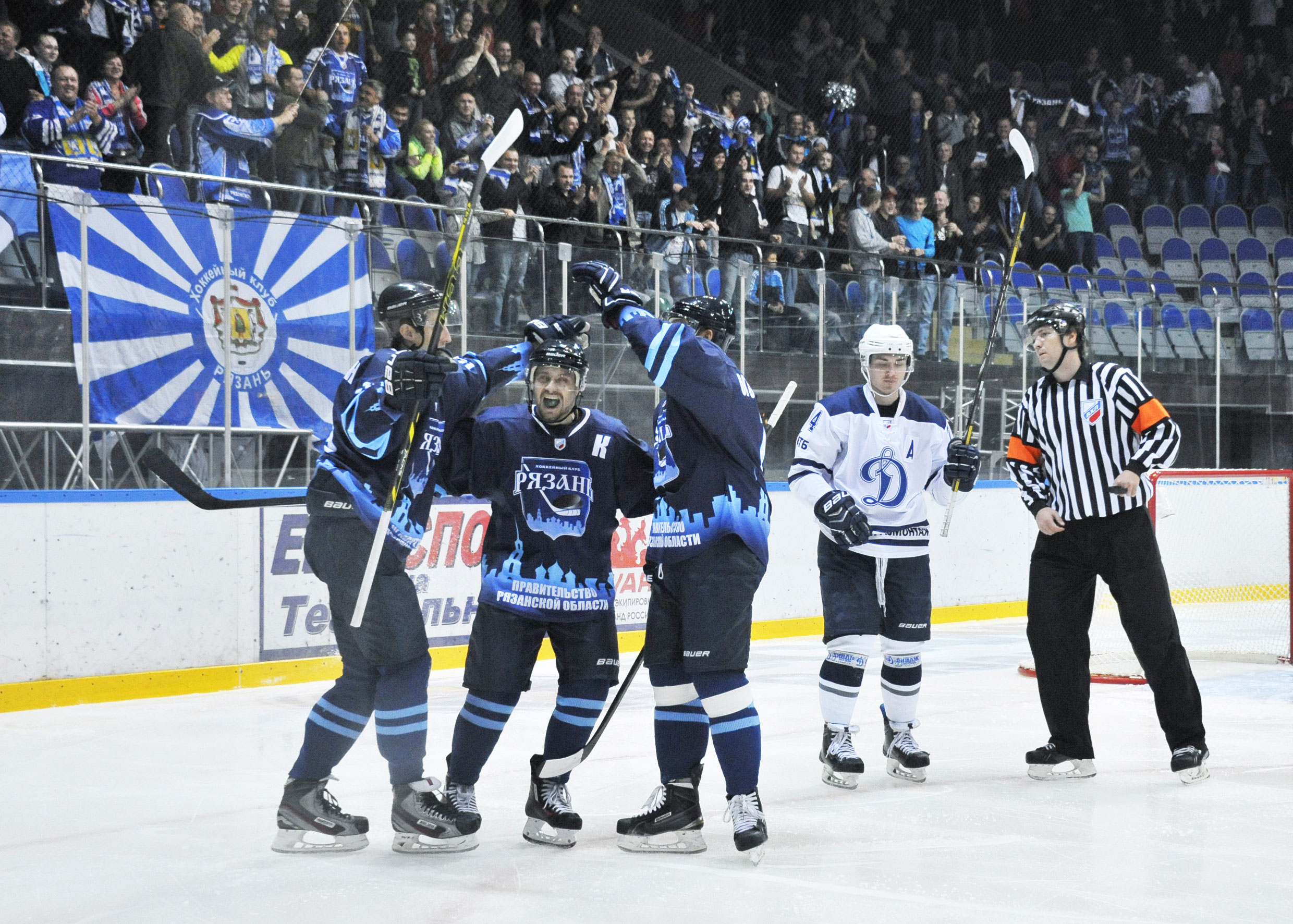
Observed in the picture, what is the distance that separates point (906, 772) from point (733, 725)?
1221 mm

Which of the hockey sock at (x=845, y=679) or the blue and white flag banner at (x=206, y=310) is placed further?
the blue and white flag banner at (x=206, y=310)

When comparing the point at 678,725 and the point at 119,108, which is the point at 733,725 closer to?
the point at 678,725

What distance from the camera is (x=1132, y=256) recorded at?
567 inches

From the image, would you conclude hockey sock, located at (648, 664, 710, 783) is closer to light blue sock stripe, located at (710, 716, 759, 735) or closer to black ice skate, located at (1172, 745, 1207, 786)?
light blue sock stripe, located at (710, 716, 759, 735)

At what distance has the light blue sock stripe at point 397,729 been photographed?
10.8 feet

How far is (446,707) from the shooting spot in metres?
5.67

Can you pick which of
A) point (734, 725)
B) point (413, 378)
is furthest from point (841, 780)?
point (413, 378)

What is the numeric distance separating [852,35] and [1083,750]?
1170 centimetres

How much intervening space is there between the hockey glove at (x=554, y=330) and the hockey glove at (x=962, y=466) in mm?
1520

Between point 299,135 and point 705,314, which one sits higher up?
point 299,135

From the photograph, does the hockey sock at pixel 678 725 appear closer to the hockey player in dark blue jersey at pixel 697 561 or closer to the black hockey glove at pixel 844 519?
the hockey player in dark blue jersey at pixel 697 561

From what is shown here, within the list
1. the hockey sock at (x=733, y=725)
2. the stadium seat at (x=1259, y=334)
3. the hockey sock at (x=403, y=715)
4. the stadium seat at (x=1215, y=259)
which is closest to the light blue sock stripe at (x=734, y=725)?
the hockey sock at (x=733, y=725)

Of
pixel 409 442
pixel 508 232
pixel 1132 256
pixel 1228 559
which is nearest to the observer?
Result: pixel 409 442

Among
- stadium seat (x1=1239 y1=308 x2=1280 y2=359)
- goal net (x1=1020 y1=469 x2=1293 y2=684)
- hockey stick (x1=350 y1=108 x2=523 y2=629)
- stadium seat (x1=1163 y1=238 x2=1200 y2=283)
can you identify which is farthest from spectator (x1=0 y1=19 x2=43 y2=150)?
stadium seat (x1=1163 y1=238 x2=1200 y2=283)
